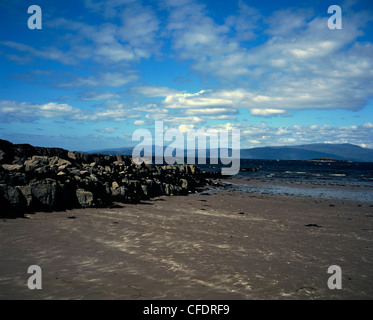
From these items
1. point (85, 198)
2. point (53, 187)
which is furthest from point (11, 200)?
point (85, 198)

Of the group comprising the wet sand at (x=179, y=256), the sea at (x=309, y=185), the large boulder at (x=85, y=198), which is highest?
the large boulder at (x=85, y=198)

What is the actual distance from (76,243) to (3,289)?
127 inches

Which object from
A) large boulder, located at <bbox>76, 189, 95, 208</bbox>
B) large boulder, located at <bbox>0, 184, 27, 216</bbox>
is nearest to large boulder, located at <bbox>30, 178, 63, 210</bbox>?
large boulder, located at <bbox>0, 184, 27, 216</bbox>

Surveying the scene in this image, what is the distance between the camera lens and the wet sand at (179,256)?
598cm

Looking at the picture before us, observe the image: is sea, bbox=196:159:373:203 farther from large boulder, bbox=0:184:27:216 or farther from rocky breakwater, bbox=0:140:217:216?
large boulder, bbox=0:184:27:216

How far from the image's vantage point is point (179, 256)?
26.3 feet

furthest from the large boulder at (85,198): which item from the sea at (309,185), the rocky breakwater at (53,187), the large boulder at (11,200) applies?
the sea at (309,185)

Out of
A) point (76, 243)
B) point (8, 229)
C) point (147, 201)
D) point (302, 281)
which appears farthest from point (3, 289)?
point (147, 201)

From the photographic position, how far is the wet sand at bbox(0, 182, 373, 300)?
19.6 feet

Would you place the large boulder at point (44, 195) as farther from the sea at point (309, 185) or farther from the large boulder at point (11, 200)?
the sea at point (309, 185)

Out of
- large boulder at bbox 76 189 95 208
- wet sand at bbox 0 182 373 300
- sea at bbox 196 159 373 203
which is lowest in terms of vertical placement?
sea at bbox 196 159 373 203

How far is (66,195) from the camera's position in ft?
47.4

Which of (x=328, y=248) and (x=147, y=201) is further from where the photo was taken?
(x=147, y=201)
